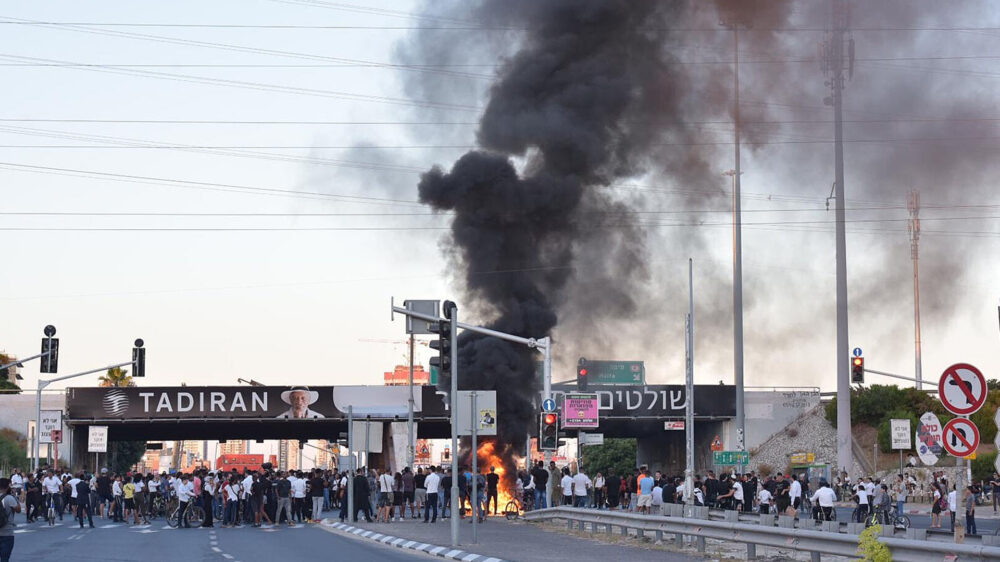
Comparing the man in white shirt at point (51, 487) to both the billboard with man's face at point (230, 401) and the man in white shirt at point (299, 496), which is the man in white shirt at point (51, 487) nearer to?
the man in white shirt at point (299, 496)

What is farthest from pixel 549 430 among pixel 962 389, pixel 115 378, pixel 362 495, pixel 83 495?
pixel 115 378

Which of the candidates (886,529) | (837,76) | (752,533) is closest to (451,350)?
(752,533)

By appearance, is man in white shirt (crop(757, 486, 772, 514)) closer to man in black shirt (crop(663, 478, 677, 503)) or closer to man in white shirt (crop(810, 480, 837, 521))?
man in black shirt (crop(663, 478, 677, 503))

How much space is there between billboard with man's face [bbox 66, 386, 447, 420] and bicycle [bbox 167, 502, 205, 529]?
1956cm

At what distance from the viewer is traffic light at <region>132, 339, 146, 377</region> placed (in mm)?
43719

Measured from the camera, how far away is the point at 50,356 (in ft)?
133

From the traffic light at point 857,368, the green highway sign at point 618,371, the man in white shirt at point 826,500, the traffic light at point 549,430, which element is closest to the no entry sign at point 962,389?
the man in white shirt at point 826,500

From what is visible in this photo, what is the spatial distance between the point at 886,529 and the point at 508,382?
120ft

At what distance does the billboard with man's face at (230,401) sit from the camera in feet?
201

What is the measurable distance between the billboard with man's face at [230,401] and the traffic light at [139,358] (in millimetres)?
17450

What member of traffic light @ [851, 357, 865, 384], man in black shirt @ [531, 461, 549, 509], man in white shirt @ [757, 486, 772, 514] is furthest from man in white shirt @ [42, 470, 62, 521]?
traffic light @ [851, 357, 865, 384]

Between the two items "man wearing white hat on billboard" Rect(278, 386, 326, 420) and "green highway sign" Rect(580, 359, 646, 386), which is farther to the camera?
"man wearing white hat on billboard" Rect(278, 386, 326, 420)

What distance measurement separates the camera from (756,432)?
7238cm

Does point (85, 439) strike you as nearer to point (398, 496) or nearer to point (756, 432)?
point (398, 496)
